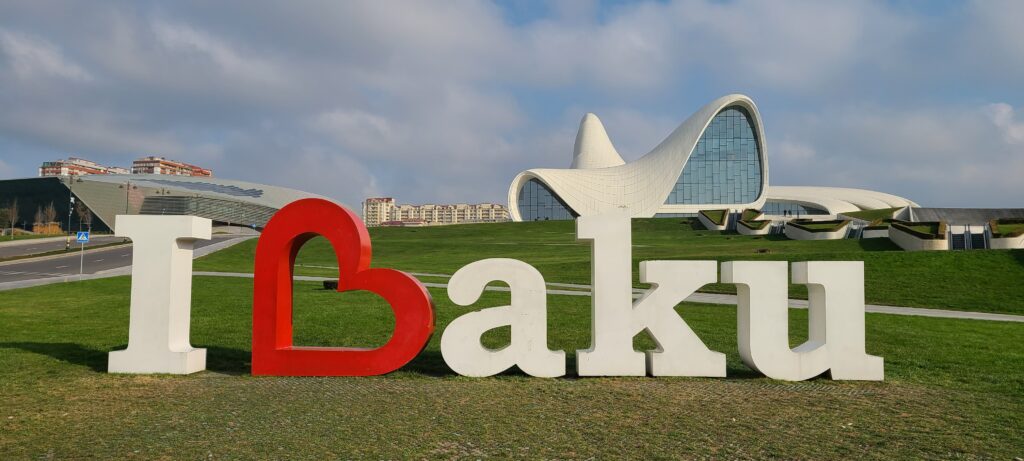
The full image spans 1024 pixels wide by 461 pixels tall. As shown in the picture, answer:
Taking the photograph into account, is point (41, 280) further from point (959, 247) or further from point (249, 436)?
point (959, 247)

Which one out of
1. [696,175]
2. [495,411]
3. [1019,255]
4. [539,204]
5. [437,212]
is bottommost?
[495,411]

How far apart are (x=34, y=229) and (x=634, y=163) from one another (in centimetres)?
7701

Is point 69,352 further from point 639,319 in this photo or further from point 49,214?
point 49,214

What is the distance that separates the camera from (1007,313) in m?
15.9

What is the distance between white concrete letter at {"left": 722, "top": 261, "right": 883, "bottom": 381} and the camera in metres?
7.16

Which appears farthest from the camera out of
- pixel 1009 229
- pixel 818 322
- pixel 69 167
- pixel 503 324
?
pixel 69 167

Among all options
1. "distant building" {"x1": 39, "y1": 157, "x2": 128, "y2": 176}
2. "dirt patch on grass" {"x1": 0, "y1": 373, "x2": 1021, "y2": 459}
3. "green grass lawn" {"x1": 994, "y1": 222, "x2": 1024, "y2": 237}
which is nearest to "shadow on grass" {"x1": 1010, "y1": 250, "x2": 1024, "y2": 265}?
"green grass lawn" {"x1": 994, "y1": 222, "x2": 1024, "y2": 237}

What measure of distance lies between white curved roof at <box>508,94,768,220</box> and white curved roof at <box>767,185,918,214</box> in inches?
421

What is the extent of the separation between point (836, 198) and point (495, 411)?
83401mm

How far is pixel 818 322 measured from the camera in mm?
7418

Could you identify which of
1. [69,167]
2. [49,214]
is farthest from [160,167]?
[49,214]

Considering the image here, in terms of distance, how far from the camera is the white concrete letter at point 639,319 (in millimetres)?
7215

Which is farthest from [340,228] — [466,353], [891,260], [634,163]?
[634,163]

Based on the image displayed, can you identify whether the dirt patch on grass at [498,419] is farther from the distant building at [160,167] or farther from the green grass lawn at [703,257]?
the distant building at [160,167]
